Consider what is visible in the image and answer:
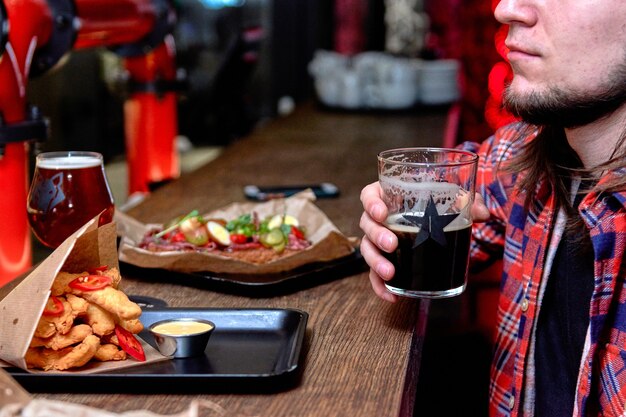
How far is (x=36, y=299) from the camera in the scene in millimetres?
1106

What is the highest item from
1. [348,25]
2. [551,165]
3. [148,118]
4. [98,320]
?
[551,165]

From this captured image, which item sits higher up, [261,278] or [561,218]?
[561,218]

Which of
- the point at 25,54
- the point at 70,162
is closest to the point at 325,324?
the point at 70,162

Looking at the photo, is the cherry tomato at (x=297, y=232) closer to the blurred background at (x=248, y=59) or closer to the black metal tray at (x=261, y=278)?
the black metal tray at (x=261, y=278)

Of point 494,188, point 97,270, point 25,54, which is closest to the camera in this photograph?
point 97,270

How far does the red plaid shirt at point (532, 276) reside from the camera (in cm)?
135

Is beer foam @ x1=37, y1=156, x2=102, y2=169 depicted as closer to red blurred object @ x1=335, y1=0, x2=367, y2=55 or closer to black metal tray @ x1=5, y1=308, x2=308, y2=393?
black metal tray @ x1=5, y1=308, x2=308, y2=393

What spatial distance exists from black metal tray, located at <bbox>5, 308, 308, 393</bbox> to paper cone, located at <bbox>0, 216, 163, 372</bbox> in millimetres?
33

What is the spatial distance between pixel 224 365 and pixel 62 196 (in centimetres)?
57

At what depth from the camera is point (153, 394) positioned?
3.66 ft

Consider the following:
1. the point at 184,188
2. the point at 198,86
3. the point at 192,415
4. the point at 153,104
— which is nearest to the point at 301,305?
the point at 192,415

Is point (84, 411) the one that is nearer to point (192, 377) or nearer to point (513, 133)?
point (192, 377)

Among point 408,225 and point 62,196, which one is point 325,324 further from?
point 62,196

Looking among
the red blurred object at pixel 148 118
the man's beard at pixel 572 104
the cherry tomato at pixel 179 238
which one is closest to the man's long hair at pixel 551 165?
the man's beard at pixel 572 104
